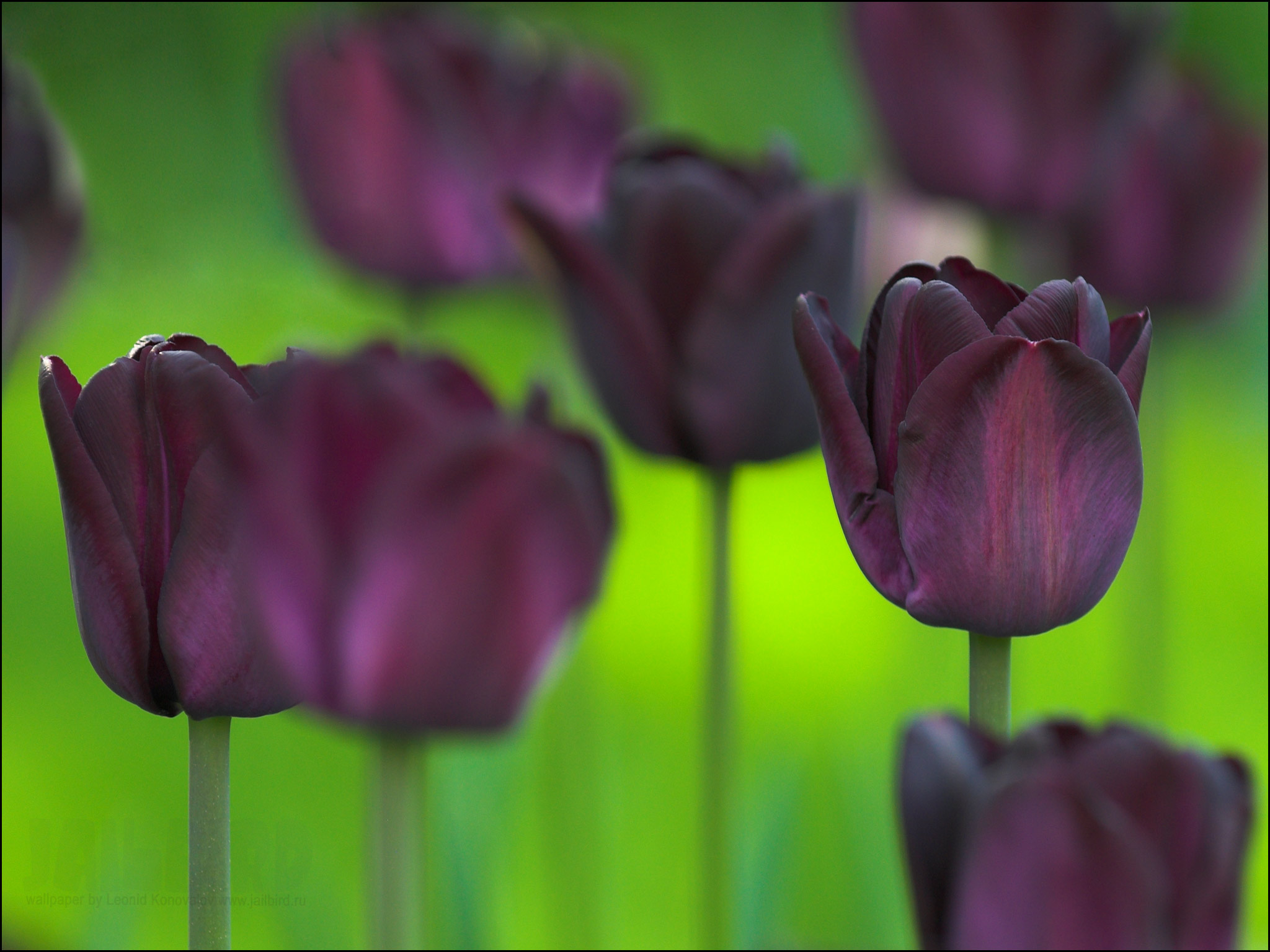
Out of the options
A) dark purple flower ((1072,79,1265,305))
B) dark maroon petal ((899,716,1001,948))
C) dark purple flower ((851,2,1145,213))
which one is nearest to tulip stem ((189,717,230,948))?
dark maroon petal ((899,716,1001,948))

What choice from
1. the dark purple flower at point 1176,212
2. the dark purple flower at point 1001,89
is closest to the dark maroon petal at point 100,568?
the dark purple flower at point 1001,89

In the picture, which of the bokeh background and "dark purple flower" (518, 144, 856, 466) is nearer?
"dark purple flower" (518, 144, 856, 466)

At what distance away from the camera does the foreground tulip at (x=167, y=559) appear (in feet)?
0.82

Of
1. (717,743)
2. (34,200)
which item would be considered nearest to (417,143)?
(34,200)

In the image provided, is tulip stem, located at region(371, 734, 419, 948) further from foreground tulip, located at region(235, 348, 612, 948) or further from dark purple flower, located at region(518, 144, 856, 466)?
dark purple flower, located at region(518, 144, 856, 466)

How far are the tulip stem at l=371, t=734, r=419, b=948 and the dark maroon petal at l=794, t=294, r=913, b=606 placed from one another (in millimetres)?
97

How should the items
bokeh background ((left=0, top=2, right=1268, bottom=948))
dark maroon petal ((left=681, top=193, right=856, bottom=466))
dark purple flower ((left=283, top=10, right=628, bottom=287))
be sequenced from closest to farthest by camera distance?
dark maroon petal ((left=681, top=193, right=856, bottom=466)) < bokeh background ((left=0, top=2, right=1268, bottom=948)) < dark purple flower ((left=283, top=10, right=628, bottom=287))

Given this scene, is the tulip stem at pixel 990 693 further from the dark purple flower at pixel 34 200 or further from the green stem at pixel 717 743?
the dark purple flower at pixel 34 200

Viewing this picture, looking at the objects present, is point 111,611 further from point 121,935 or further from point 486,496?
point 121,935

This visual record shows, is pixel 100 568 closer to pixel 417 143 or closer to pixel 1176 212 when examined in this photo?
pixel 417 143

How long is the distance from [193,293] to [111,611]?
0.96 metres

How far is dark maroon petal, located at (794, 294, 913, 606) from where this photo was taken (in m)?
0.26

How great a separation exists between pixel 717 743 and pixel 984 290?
0.17 metres

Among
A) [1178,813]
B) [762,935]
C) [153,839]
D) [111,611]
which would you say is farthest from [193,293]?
[1178,813]
